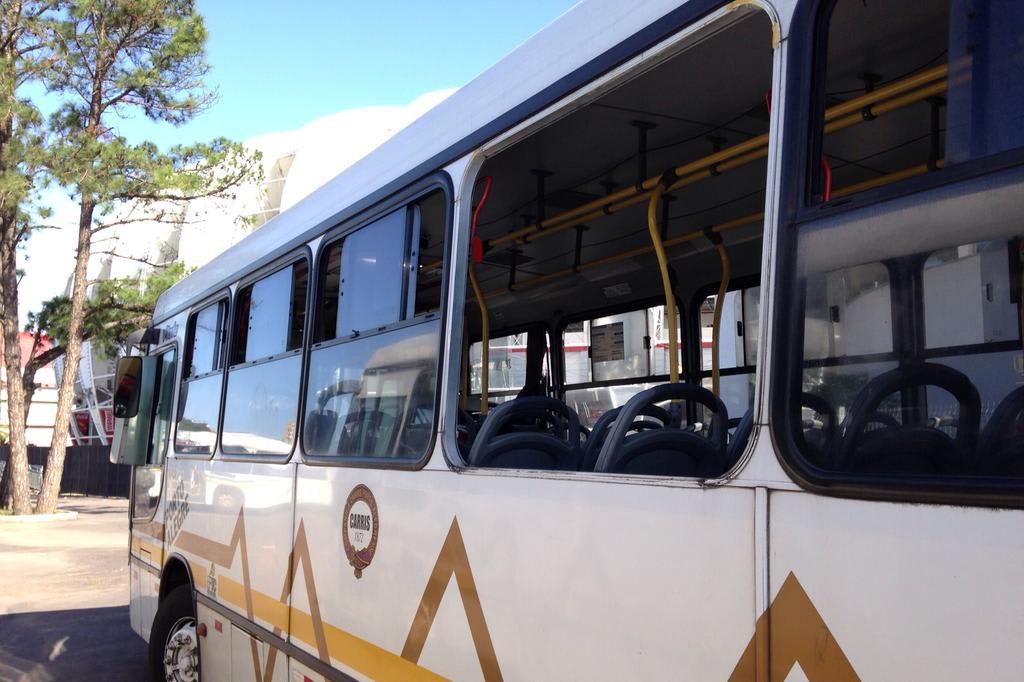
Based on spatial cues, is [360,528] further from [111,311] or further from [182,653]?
[111,311]

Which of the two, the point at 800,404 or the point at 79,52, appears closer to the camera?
the point at 800,404

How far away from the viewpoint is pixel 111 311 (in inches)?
862

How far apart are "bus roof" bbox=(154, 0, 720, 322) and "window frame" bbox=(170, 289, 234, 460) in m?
0.80

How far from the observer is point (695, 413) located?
480cm

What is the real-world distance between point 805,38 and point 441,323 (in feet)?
5.08

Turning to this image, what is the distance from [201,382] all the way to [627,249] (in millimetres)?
2574

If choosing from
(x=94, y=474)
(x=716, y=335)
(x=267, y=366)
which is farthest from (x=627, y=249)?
(x=94, y=474)

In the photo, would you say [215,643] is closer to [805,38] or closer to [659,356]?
[659,356]

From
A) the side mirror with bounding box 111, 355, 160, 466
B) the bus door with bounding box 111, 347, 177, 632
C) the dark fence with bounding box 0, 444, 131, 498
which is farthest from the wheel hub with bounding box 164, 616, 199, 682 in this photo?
the dark fence with bounding box 0, 444, 131, 498

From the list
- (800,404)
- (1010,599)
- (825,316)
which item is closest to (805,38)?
(825,316)

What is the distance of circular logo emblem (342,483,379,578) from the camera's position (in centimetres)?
338

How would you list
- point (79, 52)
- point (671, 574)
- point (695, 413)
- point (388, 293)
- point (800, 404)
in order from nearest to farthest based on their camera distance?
point (800, 404), point (671, 574), point (388, 293), point (695, 413), point (79, 52)

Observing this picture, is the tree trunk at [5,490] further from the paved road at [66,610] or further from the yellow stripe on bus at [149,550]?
Result: the yellow stripe on bus at [149,550]

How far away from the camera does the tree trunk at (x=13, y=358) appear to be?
21.7 metres
